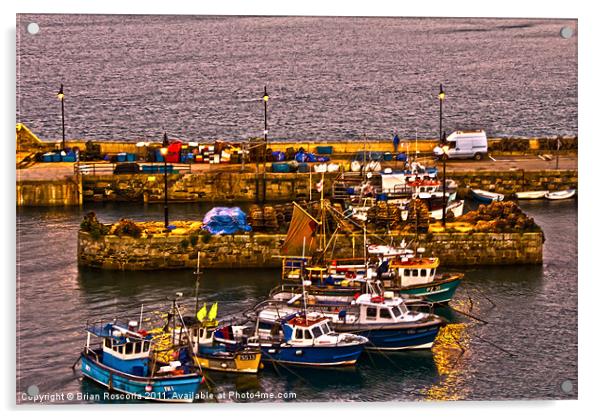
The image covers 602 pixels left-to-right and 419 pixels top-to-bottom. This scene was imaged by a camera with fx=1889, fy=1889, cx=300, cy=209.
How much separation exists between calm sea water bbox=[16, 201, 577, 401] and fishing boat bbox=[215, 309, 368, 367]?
0.33m

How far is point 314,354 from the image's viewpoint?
137 ft

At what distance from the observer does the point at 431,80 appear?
6812cm

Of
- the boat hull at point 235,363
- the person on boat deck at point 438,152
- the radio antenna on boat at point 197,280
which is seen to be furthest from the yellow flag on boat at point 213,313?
the person on boat deck at point 438,152

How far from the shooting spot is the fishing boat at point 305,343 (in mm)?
41875

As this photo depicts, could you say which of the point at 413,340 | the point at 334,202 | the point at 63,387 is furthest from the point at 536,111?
the point at 63,387

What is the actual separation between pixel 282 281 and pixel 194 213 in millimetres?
7279

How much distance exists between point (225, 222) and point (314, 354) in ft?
26.9

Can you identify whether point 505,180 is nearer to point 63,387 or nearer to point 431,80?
point 431,80

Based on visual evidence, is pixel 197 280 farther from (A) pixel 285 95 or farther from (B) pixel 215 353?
(A) pixel 285 95

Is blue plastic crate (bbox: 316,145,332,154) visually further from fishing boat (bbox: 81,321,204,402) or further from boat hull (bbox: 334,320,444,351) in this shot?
fishing boat (bbox: 81,321,204,402)

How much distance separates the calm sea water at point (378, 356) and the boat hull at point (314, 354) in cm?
29

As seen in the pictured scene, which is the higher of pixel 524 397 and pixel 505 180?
pixel 505 180

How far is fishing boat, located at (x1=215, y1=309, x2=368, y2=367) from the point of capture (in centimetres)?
4188

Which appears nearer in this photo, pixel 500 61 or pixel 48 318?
pixel 48 318
